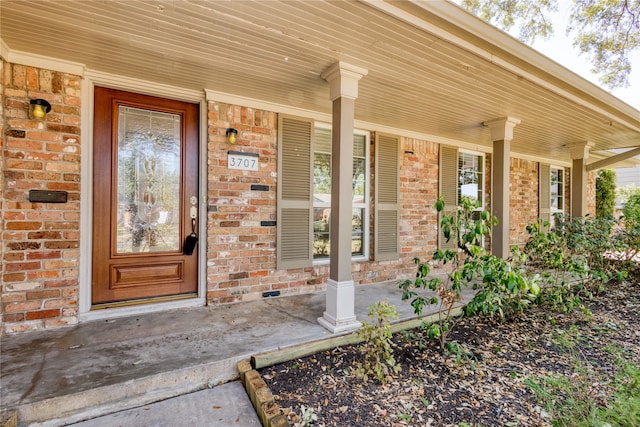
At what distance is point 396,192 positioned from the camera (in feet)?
14.1

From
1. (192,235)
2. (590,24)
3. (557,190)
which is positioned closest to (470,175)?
(557,190)

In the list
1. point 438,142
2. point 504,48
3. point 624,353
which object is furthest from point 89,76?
point 624,353

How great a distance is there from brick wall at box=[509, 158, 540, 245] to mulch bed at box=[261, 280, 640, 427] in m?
3.13

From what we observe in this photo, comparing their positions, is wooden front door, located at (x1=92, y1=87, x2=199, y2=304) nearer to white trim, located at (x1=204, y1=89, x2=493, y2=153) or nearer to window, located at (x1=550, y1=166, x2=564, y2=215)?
white trim, located at (x1=204, y1=89, x2=493, y2=153)

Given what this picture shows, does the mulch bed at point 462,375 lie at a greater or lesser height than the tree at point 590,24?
lesser

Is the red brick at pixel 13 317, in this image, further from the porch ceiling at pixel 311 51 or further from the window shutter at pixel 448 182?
the window shutter at pixel 448 182

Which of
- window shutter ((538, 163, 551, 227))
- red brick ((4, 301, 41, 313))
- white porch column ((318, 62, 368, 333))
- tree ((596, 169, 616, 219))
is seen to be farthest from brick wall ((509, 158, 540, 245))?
red brick ((4, 301, 41, 313))

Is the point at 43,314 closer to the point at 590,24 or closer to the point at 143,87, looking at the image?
the point at 143,87

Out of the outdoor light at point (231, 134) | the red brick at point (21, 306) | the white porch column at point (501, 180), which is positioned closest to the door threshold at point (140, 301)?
the red brick at point (21, 306)

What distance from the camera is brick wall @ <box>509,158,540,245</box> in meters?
5.91

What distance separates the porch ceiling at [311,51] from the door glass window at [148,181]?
0.44m

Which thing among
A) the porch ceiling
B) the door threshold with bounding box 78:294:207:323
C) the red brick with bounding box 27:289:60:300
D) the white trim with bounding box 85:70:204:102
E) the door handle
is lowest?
the door threshold with bounding box 78:294:207:323

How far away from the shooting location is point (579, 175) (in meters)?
5.21

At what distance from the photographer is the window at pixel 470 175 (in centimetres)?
522
